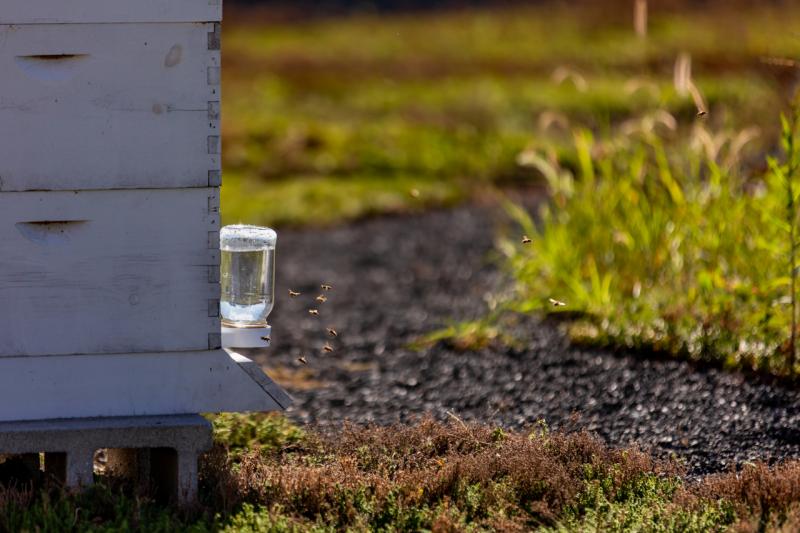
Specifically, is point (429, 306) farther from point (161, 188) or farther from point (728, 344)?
point (161, 188)

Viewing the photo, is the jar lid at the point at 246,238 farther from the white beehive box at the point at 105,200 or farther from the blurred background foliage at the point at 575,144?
the blurred background foliage at the point at 575,144

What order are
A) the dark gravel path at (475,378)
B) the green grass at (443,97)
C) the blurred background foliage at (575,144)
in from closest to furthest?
1. the dark gravel path at (475,378)
2. the blurred background foliage at (575,144)
3. the green grass at (443,97)

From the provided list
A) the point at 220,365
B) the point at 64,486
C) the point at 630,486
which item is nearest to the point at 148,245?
the point at 220,365

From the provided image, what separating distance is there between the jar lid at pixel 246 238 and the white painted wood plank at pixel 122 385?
2.02ft

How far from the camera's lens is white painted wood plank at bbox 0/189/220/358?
4488 millimetres

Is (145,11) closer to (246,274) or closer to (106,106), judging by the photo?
(106,106)

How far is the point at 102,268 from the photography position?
4535 mm

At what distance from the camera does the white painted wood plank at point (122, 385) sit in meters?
4.50

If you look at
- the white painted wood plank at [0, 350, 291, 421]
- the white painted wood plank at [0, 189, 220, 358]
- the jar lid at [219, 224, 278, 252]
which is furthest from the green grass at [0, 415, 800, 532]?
the jar lid at [219, 224, 278, 252]

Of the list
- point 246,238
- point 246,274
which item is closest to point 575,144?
point 246,274

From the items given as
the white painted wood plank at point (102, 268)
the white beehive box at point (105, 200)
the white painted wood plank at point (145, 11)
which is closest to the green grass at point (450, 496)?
the white beehive box at point (105, 200)

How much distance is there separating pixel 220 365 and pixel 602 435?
1943 millimetres

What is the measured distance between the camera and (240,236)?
5.04 metres

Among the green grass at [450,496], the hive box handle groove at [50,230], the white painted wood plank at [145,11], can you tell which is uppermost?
the white painted wood plank at [145,11]
